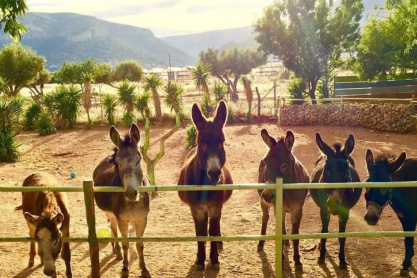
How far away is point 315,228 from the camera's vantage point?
6699 millimetres

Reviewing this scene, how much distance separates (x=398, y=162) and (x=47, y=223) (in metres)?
4.46

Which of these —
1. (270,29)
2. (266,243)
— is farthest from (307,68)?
(266,243)

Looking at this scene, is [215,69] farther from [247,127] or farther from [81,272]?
[81,272]

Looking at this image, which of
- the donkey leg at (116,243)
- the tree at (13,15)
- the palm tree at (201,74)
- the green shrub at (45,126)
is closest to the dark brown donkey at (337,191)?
the donkey leg at (116,243)

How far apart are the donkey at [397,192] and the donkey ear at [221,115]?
2.11 meters

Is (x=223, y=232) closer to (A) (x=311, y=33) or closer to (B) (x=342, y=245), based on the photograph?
(B) (x=342, y=245)

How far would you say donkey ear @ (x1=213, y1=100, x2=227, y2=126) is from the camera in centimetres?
458

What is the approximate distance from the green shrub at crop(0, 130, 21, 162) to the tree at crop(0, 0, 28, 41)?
8.50 meters

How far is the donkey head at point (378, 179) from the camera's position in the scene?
4.38 m

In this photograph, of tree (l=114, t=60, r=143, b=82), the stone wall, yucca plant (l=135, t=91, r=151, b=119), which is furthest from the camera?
tree (l=114, t=60, r=143, b=82)

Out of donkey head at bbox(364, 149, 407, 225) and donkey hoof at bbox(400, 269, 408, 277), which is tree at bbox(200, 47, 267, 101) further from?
donkey hoof at bbox(400, 269, 408, 277)

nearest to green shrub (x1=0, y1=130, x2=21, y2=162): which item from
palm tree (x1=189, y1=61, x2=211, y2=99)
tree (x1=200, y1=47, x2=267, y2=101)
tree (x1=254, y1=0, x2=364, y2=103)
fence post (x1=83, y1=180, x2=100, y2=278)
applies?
fence post (x1=83, y1=180, x2=100, y2=278)

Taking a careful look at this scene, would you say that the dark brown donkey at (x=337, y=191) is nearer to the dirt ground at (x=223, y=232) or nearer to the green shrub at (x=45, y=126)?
the dirt ground at (x=223, y=232)

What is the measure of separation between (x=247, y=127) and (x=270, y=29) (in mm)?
10331
